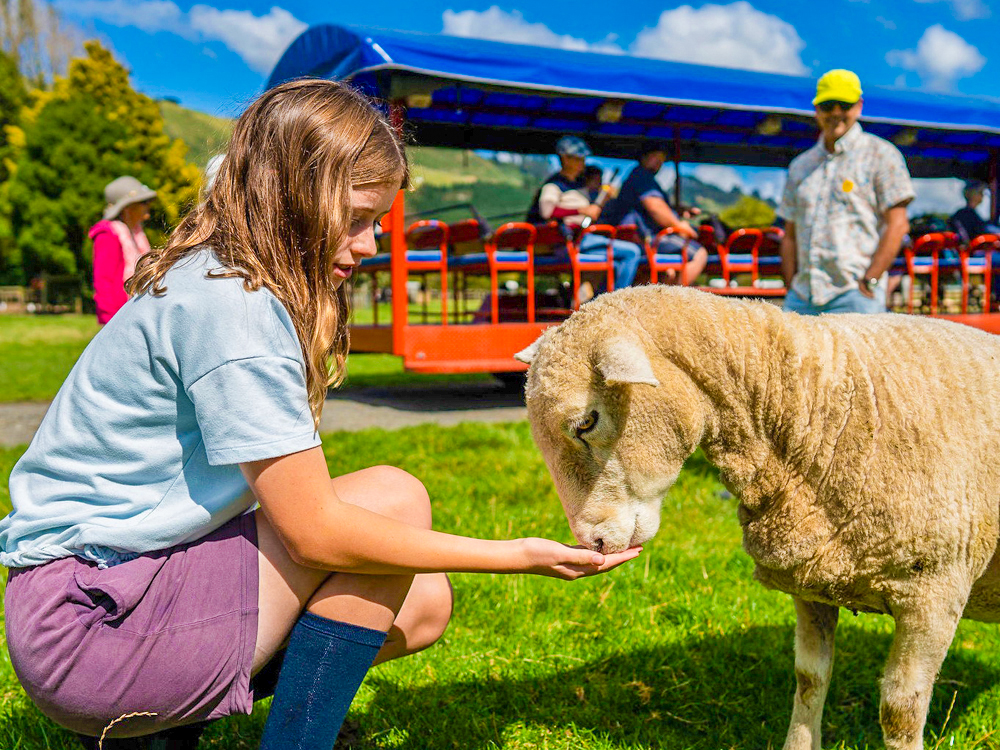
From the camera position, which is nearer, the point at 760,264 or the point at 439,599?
the point at 439,599

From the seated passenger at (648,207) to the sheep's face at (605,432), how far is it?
5054mm

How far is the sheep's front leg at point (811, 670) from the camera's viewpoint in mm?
1957

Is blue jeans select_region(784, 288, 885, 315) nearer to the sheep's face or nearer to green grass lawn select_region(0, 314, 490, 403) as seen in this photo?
the sheep's face

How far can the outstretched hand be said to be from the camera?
1.52 meters

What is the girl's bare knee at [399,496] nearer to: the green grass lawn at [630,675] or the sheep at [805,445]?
the sheep at [805,445]

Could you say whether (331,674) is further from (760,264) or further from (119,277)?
(760,264)

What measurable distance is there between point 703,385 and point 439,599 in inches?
30.3

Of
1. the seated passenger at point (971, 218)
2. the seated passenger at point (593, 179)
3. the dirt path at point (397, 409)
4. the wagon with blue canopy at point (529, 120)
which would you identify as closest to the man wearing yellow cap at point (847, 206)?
the wagon with blue canopy at point (529, 120)

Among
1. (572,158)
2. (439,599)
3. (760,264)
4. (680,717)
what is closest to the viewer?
(439,599)

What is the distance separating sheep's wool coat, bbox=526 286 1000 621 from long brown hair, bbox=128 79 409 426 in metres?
0.49

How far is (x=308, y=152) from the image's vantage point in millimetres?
1441

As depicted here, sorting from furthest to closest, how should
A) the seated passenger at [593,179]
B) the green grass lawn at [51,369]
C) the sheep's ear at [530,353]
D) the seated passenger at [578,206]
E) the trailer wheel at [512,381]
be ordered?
1. the trailer wheel at [512,381]
2. the green grass lawn at [51,369]
3. the seated passenger at [593,179]
4. the seated passenger at [578,206]
5. the sheep's ear at [530,353]

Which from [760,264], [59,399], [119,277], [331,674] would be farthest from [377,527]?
[760,264]

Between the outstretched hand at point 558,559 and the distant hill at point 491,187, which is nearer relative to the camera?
the outstretched hand at point 558,559
